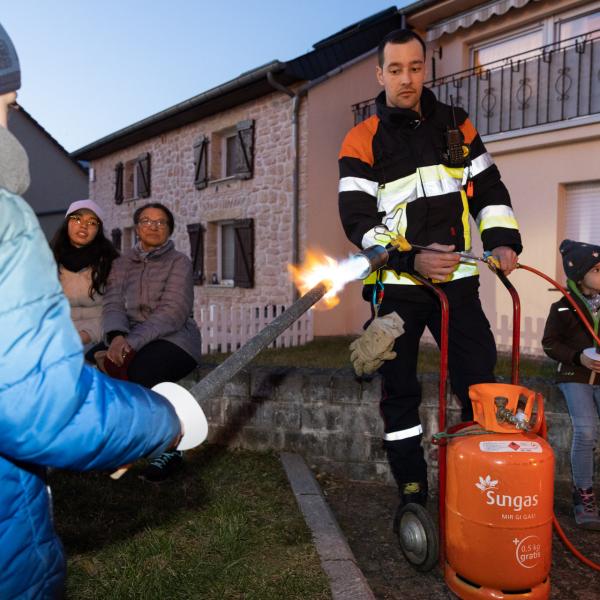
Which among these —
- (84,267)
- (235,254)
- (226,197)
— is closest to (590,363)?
(84,267)

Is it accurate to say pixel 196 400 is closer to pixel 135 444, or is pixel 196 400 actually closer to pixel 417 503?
pixel 135 444

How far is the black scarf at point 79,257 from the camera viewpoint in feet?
14.3

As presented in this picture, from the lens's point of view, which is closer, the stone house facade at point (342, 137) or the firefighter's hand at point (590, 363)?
the firefighter's hand at point (590, 363)

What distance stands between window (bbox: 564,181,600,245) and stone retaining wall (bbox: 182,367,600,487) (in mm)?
6445

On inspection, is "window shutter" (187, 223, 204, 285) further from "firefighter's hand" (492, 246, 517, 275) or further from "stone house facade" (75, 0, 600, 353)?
"firefighter's hand" (492, 246, 517, 275)

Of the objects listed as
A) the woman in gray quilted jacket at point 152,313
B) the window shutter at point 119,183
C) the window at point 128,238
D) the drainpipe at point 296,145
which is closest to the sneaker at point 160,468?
the woman in gray quilted jacket at point 152,313

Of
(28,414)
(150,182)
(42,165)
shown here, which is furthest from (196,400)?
(42,165)

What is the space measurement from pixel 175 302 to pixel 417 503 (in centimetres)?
212

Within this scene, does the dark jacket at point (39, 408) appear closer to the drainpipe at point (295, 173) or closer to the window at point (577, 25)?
the drainpipe at point (295, 173)

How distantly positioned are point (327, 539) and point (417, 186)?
187 cm

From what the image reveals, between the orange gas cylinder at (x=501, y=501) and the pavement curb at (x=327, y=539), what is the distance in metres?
0.45

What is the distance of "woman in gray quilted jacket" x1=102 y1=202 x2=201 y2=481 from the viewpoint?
12.7 ft

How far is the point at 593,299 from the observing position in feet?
12.0

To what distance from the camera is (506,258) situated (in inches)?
107
